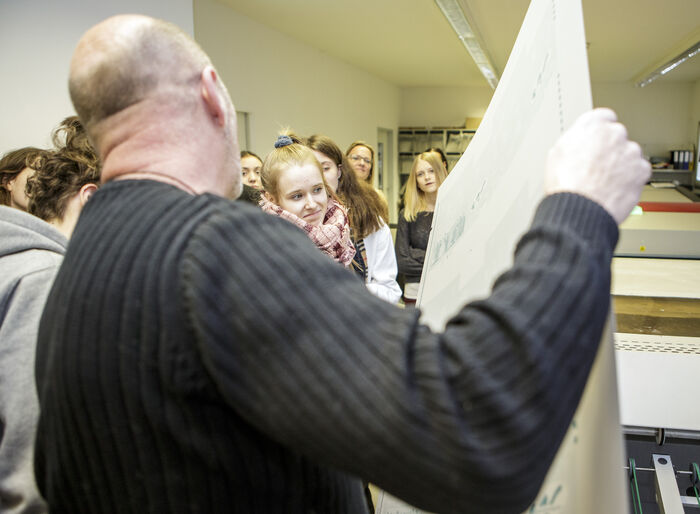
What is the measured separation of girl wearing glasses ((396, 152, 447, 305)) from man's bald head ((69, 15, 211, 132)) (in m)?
2.58

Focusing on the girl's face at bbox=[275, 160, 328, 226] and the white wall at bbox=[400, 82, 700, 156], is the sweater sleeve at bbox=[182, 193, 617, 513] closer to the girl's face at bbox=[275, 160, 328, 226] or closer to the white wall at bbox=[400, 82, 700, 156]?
the girl's face at bbox=[275, 160, 328, 226]

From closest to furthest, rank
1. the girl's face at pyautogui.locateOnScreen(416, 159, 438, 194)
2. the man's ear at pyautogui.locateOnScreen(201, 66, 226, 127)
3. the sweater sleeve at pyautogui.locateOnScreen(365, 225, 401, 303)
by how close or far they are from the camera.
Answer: the man's ear at pyautogui.locateOnScreen(201, 66, 226, 127), the sweater sleeve at pyautogui.locateOnScreen(365, 225, 401, 303), the girl's face at pyautogui.locateOnScreen(416, 159, 438, 194)

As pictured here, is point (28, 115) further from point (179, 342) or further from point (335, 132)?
point (335, 132)

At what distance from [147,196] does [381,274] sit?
6.53 feet

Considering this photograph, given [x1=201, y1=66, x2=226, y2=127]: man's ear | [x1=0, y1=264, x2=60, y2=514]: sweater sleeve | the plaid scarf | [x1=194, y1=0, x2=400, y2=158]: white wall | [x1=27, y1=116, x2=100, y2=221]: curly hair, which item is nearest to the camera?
[x1=201, y1=66, x2=226, y2=127]: man's ear

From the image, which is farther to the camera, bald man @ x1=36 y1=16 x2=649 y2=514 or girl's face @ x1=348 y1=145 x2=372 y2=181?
girl's face @ x1=348 y1=145 x2=372 y2=181

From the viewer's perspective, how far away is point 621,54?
7.50 m

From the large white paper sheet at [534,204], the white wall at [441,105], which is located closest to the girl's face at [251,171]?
the large white paper sheet at [534,204]

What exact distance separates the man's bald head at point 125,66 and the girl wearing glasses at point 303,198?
1.42 meters

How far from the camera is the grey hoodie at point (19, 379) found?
A: 37.7 inches

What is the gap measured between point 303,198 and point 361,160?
1675 millimetres

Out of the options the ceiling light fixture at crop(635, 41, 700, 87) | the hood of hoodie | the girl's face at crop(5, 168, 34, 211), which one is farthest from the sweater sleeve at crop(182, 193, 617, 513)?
the ceiling light fixture at crop(635, 41, 700, 87)

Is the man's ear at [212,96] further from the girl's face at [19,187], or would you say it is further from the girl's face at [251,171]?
the girl's face at [251,171]

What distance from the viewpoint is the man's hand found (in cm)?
49
